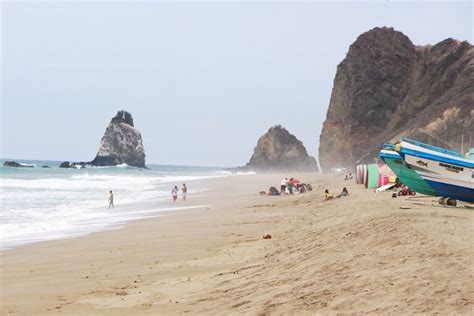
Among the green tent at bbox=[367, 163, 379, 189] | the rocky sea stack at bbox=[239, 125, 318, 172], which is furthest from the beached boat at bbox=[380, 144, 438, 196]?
the rocky sea stack at bbox=[239, 125, 318, 172]

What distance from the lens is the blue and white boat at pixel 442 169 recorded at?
1571cm

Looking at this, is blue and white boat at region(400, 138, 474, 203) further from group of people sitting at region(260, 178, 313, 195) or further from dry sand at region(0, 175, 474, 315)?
group of people sitting at region(260, 178, 313, 195)

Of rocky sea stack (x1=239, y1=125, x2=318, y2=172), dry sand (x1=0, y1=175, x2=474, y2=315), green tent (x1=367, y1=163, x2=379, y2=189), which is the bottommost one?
dry sand (x1=0, y1=175, x2=474, y2=315)

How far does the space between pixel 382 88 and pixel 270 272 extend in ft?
238

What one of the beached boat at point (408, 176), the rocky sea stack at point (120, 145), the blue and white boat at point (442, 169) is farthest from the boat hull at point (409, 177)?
the rocky sea stack at point (120, 145)

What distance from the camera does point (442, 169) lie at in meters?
16.0

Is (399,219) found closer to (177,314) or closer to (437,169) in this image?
(177,314)

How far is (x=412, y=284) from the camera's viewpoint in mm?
6012

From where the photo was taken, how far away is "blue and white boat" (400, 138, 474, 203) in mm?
15711

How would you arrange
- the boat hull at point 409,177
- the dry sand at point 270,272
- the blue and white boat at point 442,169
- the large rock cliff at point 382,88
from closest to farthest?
the dry sand at point 270,272 → the blue and white boat at point 442,169 → the boat hull at point 409,177 → the large rock cliff at point 382,88

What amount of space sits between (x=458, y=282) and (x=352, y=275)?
1293 mm

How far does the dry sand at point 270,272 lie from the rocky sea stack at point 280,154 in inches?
4308

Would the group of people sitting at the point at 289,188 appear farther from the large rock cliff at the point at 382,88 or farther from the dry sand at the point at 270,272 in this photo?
the large rock cliff at the point at 382,88

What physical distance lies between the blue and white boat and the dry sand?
362 cm
